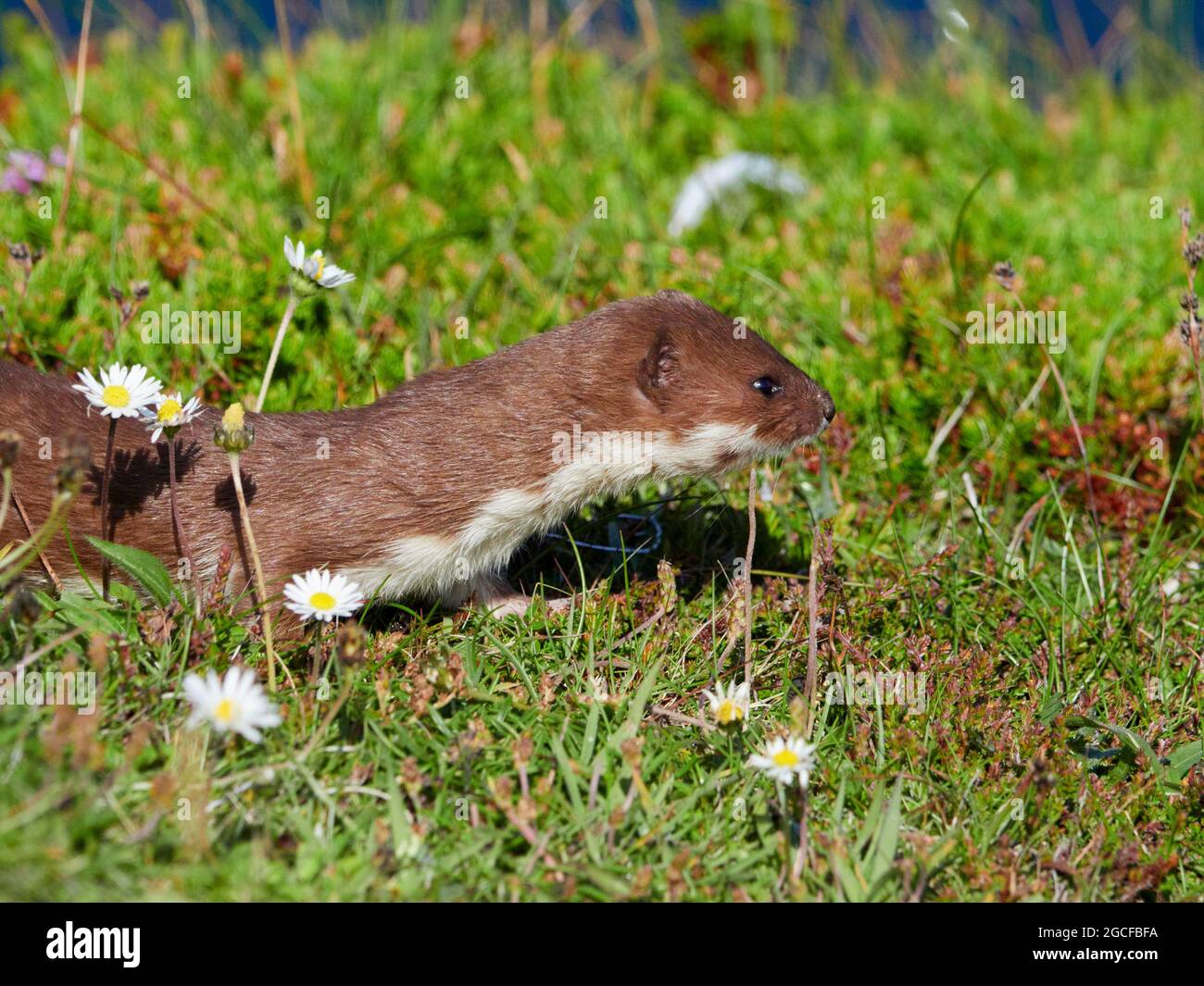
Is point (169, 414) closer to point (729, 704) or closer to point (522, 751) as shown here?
point (522, 751)

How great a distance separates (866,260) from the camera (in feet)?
21.6

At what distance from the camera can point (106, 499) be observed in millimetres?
3934

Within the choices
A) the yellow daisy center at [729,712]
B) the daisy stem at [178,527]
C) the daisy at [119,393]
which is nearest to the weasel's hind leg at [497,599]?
the daisy stem at [178,527]

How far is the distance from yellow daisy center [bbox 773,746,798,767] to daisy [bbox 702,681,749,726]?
6.1 inches

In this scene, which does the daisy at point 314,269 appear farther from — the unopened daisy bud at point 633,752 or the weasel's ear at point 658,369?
the unopened daisy bud at point 633,752

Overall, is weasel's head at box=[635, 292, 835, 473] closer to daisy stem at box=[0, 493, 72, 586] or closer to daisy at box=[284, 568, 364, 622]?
daisy at box=[284, 568, 364, 622]

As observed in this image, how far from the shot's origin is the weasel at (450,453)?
4105mm

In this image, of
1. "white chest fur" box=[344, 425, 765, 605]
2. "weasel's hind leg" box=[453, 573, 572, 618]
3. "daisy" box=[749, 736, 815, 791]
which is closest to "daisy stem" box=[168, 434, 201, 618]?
"white chest fur" box=[344, 425, 765, 605]

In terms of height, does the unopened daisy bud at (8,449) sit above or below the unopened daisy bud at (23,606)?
above

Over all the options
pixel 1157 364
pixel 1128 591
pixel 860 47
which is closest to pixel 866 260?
pixel 1157 364

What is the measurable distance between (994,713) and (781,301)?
106 inches

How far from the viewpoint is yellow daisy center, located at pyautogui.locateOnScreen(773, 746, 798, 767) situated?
3.29 meters

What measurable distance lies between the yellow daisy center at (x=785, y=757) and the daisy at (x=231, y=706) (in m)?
1.26

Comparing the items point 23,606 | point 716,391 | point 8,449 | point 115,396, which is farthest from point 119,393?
point 716,391
